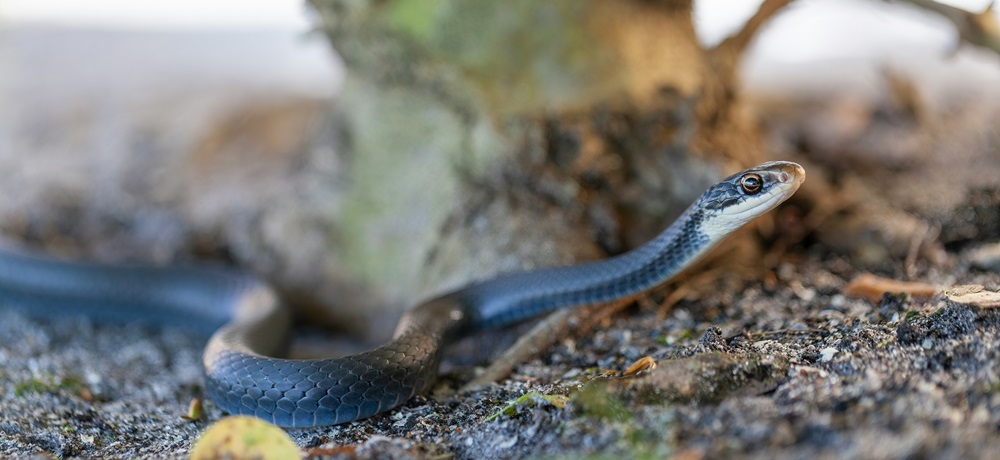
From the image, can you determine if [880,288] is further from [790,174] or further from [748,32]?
[748,32]

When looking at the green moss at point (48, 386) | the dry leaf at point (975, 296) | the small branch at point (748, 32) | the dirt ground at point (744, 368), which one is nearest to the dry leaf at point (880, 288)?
the dirt ground at point (744, 368)

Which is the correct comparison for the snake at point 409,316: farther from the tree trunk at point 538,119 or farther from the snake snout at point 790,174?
the tree trunk at point 538,119

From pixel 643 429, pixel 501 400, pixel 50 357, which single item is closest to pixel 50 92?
pixel 50 357

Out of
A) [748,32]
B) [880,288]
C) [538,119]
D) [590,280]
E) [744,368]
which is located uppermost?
[538,119]

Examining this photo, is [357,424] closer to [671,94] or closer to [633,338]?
[633,338]

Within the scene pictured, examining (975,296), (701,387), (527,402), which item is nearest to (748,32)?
(975,296)
